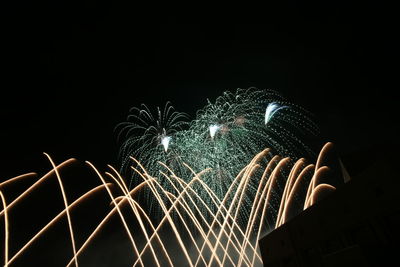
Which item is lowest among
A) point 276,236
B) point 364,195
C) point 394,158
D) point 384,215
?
point 276,236

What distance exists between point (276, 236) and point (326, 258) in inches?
425

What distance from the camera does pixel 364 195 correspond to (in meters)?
13.1

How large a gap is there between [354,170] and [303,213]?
608 centimetres

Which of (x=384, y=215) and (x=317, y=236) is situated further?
(x=317, y=236)

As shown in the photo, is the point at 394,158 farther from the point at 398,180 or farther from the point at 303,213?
the point at 303,213

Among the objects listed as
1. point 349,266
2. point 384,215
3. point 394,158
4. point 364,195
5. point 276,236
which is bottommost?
point 276,236

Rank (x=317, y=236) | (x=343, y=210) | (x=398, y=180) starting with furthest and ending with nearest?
(x=317, y=236)
(x=343, y=210)
(x=398, y=180)

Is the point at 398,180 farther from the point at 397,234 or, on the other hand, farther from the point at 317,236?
the point at 317,236

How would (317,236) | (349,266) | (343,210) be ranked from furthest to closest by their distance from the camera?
1. (317,236)
2. (343,210)
3. (349,266)

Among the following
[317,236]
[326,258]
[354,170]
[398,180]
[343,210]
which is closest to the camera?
[398,180]

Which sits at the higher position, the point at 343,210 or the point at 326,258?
the point at 343,210

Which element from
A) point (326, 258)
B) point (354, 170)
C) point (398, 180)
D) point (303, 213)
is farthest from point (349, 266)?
point (354, 170)

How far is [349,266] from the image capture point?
38.9ft

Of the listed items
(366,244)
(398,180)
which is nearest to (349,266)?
(366,244)
